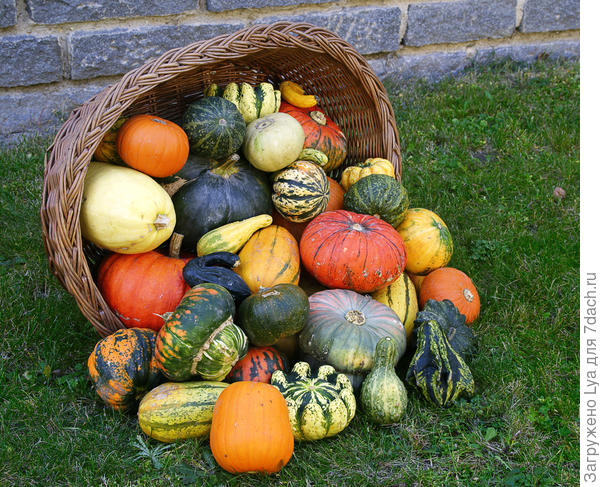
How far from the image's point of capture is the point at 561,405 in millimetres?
2590

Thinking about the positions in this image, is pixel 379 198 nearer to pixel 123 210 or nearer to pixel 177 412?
pixel 123 210

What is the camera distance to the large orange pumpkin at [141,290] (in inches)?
107

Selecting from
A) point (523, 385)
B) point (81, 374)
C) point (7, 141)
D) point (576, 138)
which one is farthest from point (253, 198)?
point (576, 138)

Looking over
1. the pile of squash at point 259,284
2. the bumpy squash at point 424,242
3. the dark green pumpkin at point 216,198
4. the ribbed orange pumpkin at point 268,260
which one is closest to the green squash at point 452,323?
the pile of squash at point 259,284

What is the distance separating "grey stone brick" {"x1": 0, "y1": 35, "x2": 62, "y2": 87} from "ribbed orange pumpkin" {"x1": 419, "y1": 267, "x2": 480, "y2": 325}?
3.18 m

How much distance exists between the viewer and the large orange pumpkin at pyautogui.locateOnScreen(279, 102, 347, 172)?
342 cm

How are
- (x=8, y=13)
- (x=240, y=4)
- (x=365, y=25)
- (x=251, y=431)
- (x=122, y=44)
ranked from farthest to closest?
(x=365, y=25) < (x=240, y=4) < (x=122, y=44) < (x=8, y=13) < (x=251, y=431)

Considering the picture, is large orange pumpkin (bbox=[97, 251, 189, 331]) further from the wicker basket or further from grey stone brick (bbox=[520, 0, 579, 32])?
grey stone brick (bbox=[520, 0, 579, 32])

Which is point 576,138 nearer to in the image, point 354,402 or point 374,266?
point 374,266

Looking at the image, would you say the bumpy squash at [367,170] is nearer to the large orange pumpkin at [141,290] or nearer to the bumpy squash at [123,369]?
the large orange pumpkin at [141,290]

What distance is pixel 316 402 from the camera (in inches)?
92.7

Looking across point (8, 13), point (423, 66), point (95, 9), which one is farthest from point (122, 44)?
point (423, 66)

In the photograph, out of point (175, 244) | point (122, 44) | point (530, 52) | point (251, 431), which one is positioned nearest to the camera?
point (251, 431)

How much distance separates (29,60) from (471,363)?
3709 mm
